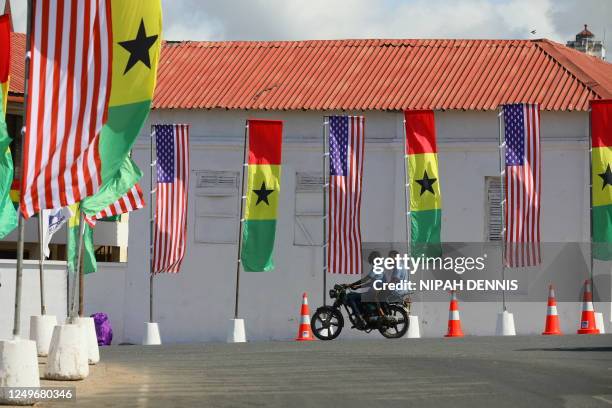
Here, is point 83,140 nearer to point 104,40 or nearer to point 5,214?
point 104,40

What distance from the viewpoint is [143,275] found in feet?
130

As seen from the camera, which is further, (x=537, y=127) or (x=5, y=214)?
(x=537, y=127)

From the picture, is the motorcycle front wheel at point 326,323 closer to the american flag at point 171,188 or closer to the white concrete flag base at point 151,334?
the white concrete flag base at point 151,334

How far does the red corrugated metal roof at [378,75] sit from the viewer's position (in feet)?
127

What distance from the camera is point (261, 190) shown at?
3228cm

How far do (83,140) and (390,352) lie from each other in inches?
324

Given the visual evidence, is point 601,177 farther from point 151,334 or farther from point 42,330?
point 42,330

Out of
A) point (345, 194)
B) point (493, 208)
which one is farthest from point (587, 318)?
point (493, 208)

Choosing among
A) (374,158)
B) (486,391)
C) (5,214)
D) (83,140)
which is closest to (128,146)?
(83,140)

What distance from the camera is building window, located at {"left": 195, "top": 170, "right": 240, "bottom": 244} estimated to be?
130 ft

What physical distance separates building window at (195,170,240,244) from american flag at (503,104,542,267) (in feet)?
34.8

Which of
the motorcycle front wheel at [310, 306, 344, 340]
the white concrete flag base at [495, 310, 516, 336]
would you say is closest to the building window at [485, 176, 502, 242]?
the white concrete flag base at [495, 310, 516, 336]

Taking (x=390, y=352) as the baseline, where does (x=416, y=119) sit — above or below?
above

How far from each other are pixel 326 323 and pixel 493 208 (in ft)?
36.8
